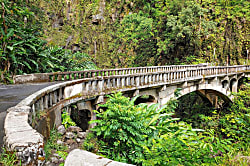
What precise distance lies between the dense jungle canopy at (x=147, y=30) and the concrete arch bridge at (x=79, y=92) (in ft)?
27.1

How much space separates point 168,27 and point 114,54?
9786 mm

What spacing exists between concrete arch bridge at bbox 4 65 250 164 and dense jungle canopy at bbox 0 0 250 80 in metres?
8.25

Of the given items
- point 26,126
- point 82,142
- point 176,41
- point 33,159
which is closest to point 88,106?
point 82,142

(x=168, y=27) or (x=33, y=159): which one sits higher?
(x=168, y=27)

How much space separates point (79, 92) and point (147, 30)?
81.8 feet

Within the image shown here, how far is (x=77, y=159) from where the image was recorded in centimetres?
161

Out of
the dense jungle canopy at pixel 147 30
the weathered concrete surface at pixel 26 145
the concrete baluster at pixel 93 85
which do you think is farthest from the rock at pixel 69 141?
the dense jungle canopy at pixel 147 30

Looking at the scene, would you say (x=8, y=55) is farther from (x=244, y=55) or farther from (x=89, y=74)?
(x=244, y=55)

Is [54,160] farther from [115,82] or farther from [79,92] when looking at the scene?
[115,82]

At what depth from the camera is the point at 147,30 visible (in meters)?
29.5

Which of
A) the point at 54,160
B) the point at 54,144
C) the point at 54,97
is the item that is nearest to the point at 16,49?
the point at 54,97

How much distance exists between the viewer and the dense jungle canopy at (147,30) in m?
25.6

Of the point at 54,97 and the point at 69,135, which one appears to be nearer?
Result: the point at 69,135

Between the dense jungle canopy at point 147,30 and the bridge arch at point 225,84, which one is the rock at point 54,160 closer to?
the bridge arch at point 225,84
